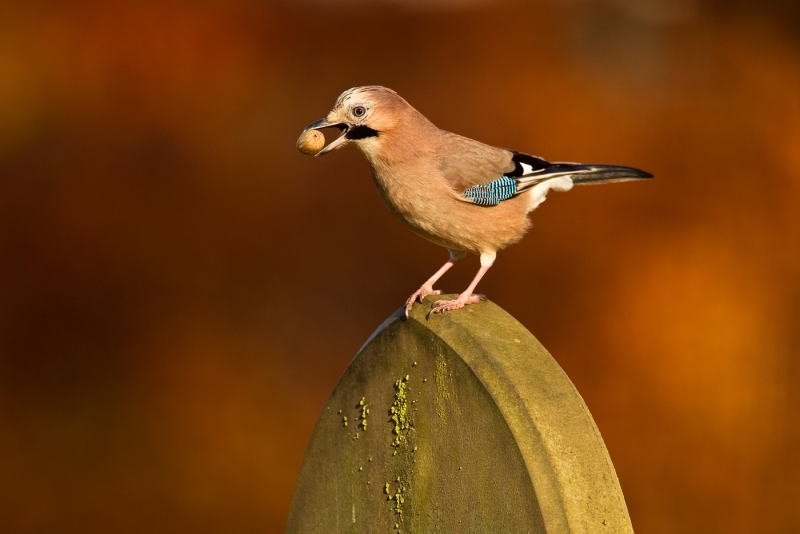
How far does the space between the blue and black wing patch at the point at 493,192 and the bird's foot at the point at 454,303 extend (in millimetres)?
450

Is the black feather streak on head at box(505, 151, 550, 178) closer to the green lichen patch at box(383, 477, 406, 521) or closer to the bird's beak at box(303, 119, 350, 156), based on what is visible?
the bird's beak at box(303, 119, 350, 156)

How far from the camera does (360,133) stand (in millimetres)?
2662

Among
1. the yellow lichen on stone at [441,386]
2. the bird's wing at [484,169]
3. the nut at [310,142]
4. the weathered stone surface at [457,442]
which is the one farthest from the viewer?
the bird's wing at [484,169]

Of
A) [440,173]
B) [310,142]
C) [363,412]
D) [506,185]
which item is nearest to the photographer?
[363,412]

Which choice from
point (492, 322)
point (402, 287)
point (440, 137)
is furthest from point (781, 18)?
point (492, 322)

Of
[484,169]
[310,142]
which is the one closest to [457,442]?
[310,142]

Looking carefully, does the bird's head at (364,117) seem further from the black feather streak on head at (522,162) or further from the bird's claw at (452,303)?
the bird's claw at (452,303)

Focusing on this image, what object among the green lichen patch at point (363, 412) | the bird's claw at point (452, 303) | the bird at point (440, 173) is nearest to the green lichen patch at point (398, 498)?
the green lichen patch at point (363, 412)

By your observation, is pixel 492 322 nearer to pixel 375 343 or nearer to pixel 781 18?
pixel 375 343

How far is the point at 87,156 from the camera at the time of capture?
4.57 meters

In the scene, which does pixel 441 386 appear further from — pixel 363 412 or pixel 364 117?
pixel 364 117

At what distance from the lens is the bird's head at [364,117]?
102 inches

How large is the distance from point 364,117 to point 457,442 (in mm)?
1023

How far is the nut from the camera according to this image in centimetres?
254
